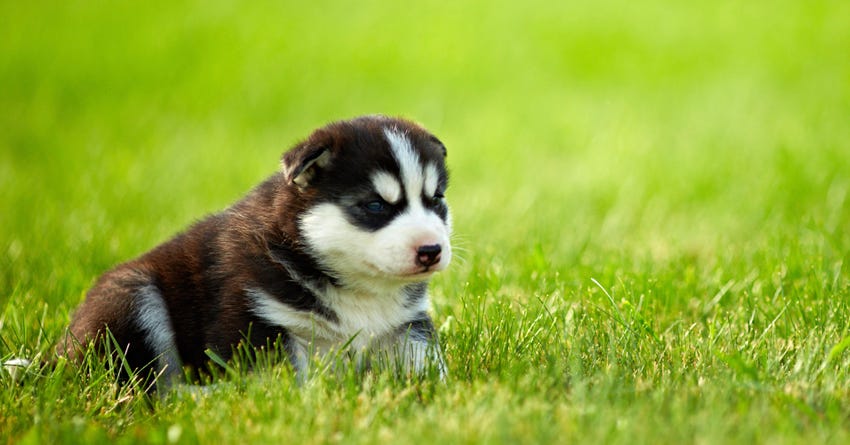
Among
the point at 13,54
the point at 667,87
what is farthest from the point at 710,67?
the point at 13,54

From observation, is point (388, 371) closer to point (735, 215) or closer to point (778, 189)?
point (735, 215)

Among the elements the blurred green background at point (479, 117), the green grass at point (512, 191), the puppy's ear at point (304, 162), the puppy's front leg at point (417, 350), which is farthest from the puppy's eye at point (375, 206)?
the blurred green background at point (479, 117)

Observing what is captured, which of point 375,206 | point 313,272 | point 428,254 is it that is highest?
point 375,206

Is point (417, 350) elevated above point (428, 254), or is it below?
below

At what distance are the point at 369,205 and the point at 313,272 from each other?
0.38 metres

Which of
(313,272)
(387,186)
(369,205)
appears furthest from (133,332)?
(387,186)

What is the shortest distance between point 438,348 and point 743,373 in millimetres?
1212

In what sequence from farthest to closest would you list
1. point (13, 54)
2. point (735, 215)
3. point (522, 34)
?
1. point (522, 34)
2. point (13, 54)
3. point (735, 215)

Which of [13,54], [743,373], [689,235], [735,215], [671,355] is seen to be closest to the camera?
[743,373]

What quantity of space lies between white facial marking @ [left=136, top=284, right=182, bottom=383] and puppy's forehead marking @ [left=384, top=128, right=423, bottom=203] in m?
1.21

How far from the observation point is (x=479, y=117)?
11.3m

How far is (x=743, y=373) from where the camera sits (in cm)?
362

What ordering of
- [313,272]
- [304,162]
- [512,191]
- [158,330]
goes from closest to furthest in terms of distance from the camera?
[304,162] < [313,272] < [158,330] < [512,191]

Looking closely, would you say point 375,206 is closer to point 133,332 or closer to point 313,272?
point 313,272
